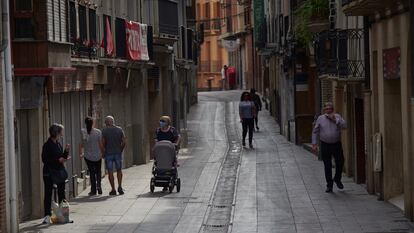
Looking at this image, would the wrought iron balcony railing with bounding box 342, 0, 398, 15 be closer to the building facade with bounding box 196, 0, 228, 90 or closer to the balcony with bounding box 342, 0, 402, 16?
the balcony with bounding box 342, 0, 402, 16

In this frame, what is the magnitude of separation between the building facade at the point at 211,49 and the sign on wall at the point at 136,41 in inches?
2388

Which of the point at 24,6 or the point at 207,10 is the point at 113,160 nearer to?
the point at 24,6

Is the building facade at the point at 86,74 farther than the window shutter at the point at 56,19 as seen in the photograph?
No

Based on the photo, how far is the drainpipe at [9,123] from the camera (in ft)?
59.2

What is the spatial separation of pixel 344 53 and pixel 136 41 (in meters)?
8.71

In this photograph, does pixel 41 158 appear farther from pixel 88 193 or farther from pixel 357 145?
pixel 357 145

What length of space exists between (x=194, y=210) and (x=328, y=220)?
299cm

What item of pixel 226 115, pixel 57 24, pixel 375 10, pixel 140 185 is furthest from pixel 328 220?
pixel 226 115

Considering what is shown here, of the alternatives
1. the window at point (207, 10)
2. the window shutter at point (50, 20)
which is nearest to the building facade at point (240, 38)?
A: the window at point (207, 10)

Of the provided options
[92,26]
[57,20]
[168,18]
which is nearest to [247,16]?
[168,18]

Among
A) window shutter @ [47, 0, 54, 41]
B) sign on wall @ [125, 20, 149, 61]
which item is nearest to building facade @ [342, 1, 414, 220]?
window shutter @ [47, 0, 54, 41]

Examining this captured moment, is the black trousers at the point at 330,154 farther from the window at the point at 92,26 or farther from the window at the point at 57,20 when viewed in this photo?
the window at the point at 92,26

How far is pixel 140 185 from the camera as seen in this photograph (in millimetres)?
26484

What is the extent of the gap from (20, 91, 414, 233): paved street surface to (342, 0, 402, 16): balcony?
3.50m
